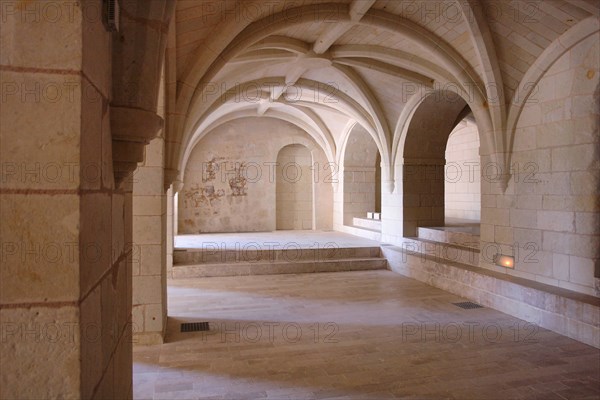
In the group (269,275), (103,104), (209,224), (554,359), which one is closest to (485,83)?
(554,359)

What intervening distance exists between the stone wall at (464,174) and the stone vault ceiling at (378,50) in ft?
13.9

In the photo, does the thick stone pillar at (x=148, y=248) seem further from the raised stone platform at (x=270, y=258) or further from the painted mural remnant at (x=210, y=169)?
the painted mural remnant at (x=210, y=169)

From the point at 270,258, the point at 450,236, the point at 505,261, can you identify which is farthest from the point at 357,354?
the point at 270,258

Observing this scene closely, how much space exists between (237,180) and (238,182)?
0.20 feet

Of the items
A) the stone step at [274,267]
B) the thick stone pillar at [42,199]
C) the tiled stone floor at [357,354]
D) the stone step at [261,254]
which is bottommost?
the tiled stone floor at [357,354]

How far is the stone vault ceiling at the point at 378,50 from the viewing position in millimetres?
4336

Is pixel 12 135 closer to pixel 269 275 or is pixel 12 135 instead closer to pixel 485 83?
pixel 485 83

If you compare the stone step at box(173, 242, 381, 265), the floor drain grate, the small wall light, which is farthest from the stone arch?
the floor drain grate

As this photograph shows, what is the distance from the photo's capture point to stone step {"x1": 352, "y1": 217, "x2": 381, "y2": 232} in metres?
9.88

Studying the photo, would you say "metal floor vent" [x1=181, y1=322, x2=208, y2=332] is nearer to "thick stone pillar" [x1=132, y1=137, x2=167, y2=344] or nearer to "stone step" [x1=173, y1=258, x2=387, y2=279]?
"thick stone pillar" [x1=132, y1=137, x2=167, y2=344]

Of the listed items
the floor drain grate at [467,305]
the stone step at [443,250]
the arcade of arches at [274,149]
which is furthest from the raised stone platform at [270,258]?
the floor drain grate at [467,305]

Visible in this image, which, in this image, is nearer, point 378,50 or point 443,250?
point 378,50

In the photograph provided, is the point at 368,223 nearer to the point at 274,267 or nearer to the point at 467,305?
the point at 274,267

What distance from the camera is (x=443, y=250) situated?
6.65 meters
